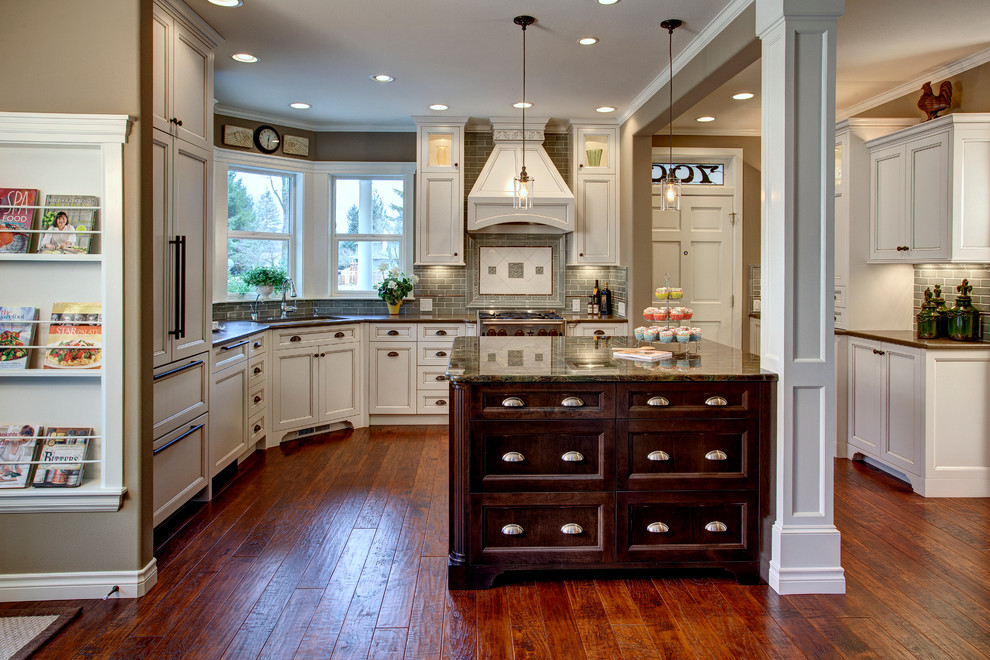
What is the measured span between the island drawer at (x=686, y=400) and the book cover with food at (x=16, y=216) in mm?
2445

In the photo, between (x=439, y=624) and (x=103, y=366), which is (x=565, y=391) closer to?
(x=439, y=624)

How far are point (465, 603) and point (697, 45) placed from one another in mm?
3326

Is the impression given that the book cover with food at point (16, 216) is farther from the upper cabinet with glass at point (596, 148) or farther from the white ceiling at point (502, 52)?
the upper cabinet with glass at point (596, 148)

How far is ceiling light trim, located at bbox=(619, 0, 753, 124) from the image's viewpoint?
335 cm

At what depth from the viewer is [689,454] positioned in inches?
111

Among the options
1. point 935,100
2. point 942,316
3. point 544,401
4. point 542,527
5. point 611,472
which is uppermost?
point 935,100

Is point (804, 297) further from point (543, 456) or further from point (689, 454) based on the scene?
point (543, 456)

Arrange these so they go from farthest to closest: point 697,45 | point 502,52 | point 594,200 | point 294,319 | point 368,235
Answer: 1. point 368,235
2. point 594,200
3. point 294,319
4. point 502,52
5. point 697,45

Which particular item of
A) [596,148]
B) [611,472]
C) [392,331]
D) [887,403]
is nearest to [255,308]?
[392,331]

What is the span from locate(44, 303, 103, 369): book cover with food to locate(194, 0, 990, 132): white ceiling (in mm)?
1832

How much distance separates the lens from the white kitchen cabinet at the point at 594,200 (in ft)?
19.4

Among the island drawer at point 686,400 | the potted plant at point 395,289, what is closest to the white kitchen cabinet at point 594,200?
the potted plant at point 395,289

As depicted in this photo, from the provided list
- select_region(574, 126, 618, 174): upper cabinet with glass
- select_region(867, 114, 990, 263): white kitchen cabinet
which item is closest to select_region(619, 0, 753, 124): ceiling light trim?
select_region(574, 126, 618, 174): upper cabinet with glass

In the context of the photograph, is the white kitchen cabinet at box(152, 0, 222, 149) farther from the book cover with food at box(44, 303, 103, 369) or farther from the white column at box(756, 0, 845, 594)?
the white column at box(756, 0, 845, 594)
